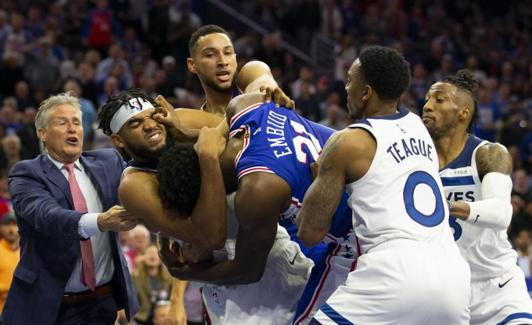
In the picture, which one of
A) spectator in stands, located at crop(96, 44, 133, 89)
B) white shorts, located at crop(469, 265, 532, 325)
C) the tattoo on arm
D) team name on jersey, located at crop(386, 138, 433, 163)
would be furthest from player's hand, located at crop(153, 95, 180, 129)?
spectator in stands, located at crop(96, 44, 133, 89)

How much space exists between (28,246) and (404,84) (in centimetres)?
241

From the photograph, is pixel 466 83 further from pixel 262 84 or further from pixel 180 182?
pixel 180 182

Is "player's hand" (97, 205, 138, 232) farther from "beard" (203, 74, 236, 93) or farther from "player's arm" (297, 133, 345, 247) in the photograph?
"beard" (203, 74, 236, 93)

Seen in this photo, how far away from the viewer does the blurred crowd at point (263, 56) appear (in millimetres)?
11828

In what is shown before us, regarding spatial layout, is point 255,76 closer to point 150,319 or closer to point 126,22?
point 150,319

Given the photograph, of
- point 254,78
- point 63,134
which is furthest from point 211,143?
point 63,134

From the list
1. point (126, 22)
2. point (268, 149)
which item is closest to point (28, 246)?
point (268, 149)

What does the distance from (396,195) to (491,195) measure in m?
1.25

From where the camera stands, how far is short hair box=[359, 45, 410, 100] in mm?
4379

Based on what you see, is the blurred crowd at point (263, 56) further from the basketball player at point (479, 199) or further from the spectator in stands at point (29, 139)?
the basketball player at point (479, 199)

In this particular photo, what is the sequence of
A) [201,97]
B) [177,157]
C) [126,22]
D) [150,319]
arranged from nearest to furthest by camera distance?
[177,157], [150,319], [201,97], [126,22]

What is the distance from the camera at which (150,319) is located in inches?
332

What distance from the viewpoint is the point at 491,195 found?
5246 mm

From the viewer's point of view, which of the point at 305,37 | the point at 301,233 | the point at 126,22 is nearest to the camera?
the point at 301,233
